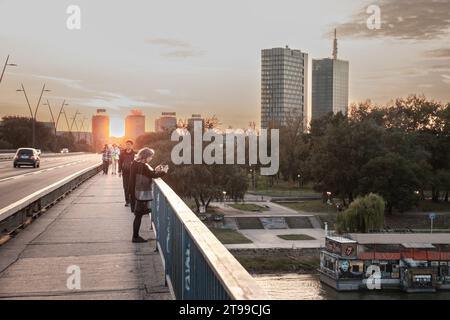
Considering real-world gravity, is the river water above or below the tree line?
below

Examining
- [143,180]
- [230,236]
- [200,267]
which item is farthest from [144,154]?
[230,236]

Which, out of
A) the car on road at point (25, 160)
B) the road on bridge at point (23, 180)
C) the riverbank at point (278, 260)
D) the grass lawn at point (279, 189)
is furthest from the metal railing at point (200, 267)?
the grass lawn at point (279, 189)

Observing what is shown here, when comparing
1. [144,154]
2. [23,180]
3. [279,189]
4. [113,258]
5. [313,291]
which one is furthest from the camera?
[279,189]

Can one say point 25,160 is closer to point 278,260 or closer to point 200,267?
point 278,260

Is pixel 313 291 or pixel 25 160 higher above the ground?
pixel 25 160

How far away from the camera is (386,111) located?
4318 inches

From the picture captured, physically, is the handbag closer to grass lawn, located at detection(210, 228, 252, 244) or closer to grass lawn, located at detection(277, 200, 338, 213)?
grass lawn, located at detection(210, 228, 252, 244)

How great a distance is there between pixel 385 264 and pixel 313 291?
9.58 metres

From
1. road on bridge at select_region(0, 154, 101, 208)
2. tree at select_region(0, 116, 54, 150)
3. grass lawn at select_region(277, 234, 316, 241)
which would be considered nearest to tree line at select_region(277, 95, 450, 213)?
grass lawn at select_region(277, 234, 316, 241)

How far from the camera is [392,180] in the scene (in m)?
77.1

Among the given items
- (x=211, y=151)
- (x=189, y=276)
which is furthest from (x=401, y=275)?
→ (x=189, y=276)

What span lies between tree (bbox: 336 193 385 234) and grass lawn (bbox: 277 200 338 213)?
11155 millimetres

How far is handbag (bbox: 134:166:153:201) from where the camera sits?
33.1 ft

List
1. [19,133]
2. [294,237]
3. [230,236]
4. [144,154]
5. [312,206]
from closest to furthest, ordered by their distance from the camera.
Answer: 1. [144,154]
2. [230,236]
3. [294,237]
4. [312,206]
5. [19,133]
